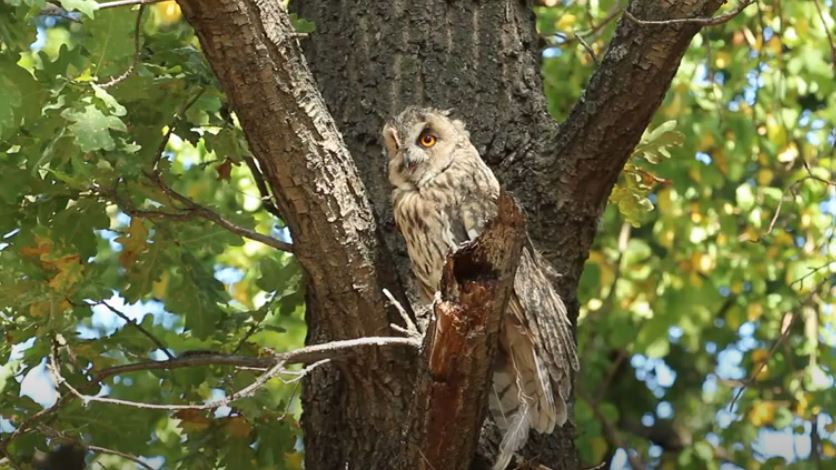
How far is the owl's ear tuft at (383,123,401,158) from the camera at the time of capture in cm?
362

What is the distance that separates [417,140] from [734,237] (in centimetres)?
378

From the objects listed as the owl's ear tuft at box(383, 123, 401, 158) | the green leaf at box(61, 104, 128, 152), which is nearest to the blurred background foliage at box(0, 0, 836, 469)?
the green leaf at box(61, 104, 128, 152)

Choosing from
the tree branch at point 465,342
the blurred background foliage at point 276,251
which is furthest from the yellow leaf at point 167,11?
the tree branch at point 465,342

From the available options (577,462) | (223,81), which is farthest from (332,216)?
(577,462)

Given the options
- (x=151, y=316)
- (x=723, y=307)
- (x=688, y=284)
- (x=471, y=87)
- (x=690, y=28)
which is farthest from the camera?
(x=723, y=307)

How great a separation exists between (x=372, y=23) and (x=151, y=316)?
1153 mm

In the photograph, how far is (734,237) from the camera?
275 inches

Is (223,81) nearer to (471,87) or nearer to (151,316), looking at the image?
(471,87)

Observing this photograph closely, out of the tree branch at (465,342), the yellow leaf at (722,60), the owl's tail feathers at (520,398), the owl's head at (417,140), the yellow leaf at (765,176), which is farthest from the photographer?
the yellow leaf at (765,176)

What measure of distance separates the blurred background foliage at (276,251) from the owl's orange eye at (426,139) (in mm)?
456

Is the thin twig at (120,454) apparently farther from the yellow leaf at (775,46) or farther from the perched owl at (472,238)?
the yellow leaf at (775,46)

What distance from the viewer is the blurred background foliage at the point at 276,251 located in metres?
3.26

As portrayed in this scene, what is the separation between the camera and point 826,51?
6602 millimetres

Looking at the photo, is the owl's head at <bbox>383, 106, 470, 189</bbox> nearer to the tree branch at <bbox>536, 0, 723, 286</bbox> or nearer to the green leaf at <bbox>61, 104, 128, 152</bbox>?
the tree branch at <bbox>536, 0, 723, 286</bbox>
